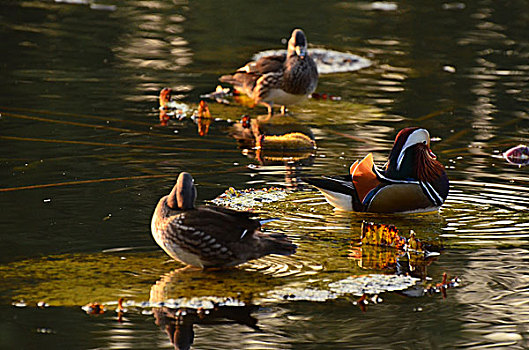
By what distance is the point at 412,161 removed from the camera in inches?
397

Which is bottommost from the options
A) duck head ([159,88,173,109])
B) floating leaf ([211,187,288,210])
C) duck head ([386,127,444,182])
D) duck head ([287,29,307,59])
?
floating leaf ([211,187,288,210])

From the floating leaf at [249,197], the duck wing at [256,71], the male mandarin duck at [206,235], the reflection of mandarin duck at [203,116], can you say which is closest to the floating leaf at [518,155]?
the floating leaf at [249,197]

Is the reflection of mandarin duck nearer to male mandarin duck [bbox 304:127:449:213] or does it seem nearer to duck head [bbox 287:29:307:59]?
duck head [bbox 287:29:307:59]

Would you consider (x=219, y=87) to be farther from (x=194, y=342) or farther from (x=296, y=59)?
(x=194, y=342)

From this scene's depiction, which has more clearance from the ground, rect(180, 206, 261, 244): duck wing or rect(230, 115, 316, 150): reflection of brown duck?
rect(180, 206, 261, 244): duck wing

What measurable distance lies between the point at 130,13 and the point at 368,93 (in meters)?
8.86

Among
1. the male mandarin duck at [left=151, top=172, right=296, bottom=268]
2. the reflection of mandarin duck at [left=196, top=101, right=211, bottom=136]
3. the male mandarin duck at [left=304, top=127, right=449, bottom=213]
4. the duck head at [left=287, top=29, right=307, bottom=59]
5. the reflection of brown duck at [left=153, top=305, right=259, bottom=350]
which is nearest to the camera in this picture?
the reflection of brown duck at [left=153, top=305, right=259, bottom=350]

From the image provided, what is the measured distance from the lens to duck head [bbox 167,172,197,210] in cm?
796

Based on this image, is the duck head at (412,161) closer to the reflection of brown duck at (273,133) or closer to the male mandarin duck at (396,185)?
the male mandarin duck at (396,185)

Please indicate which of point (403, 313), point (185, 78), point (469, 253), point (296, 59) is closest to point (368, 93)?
point (296, 59)

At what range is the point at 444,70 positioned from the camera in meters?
18.5

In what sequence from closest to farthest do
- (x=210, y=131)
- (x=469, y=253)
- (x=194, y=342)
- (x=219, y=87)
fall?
(x=194, y=342) < (x=469, y=253) < (x=210, y=131) < (x=219, y=87)

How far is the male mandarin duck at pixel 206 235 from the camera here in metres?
7.78

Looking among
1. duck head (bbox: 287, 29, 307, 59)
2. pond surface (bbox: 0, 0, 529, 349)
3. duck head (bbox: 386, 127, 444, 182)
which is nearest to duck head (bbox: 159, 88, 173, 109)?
pond surface (bbox: 0, 0, 529, 349)
